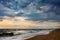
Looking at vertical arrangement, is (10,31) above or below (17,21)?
below

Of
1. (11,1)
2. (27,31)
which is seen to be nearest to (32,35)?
(27,31)

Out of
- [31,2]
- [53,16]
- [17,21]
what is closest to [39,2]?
[31,2]

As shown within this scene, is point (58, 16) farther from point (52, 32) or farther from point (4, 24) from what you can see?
point (4, 24)

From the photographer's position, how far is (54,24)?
2.30m

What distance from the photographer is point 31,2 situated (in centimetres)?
229

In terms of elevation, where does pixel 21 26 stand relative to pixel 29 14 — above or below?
below

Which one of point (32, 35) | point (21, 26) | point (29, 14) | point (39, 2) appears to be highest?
point (39, 2)

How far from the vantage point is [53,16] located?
231cm

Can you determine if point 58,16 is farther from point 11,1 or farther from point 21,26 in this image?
point 11,1

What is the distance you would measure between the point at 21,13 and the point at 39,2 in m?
0.35

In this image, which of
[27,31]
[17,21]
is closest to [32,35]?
[27,31]

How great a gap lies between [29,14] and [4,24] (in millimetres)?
436

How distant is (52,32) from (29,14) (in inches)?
18.8

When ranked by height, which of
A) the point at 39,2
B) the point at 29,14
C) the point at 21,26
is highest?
the point at 39,2
